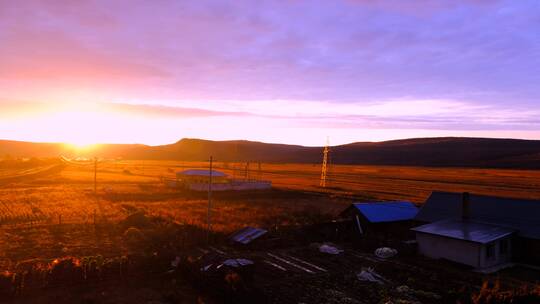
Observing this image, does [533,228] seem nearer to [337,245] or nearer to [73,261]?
[337,245]

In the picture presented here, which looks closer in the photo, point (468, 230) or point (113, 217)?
point (468, 230)

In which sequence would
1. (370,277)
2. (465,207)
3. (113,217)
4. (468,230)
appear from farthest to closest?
(113,217) < (465,207) < (468,230) < (370,277)

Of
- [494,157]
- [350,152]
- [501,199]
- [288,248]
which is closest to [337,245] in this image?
[288,248]

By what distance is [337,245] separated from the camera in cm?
2094

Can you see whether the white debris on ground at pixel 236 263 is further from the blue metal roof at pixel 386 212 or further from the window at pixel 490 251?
the blue metal roof at pixel 386 212

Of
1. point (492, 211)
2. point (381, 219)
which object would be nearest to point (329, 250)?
point (381, 219)

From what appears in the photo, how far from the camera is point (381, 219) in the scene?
78.3ft

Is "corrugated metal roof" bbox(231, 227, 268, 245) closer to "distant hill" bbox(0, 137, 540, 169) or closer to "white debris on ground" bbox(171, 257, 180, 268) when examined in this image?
"white debris on ground" bbox(171, 257, 180, 268)

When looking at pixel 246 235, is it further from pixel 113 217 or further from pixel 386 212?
pixel 113 217

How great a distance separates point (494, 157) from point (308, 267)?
135161 mm

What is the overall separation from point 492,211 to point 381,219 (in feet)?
17.5

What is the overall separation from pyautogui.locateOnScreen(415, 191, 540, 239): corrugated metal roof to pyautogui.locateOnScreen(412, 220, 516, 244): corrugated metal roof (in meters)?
0.58

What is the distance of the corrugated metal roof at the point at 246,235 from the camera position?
19.9 meters

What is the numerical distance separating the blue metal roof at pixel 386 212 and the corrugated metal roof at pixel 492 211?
1.44 metres
